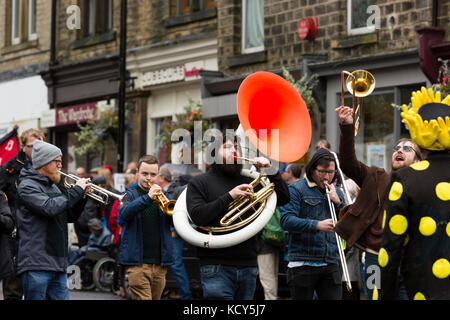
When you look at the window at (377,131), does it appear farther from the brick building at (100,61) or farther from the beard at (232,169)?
the beard at (232,169)

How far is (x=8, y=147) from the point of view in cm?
1109

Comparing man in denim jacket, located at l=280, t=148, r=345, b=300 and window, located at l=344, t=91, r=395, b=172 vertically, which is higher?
window, located at l=344, t=91, r=395, b=172

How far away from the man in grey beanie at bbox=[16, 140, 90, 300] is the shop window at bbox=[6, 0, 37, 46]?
18964 millimetres

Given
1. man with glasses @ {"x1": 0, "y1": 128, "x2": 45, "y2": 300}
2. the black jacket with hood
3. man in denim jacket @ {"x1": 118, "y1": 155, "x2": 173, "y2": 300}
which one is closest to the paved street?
man with glasses @ {"x1": 0, "y1": 128, "x2": 45, "y2": 300}

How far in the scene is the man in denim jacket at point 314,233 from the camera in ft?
27.1

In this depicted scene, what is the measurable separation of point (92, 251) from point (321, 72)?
15.7 ft

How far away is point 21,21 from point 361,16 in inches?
557

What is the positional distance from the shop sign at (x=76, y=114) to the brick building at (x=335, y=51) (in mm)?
5050

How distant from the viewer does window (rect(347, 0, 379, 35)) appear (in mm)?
15445

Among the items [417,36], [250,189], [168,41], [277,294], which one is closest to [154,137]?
[168,41]

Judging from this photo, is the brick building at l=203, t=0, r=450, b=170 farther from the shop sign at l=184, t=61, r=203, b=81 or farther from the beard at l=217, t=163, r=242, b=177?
the beard at l=217, t=163, r=242, b=177

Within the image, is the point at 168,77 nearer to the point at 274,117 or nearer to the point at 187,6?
the point at 187,6

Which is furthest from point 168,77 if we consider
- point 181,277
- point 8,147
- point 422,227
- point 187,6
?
point 422,227

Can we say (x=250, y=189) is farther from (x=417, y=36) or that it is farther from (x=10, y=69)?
(x=10, y=69)
